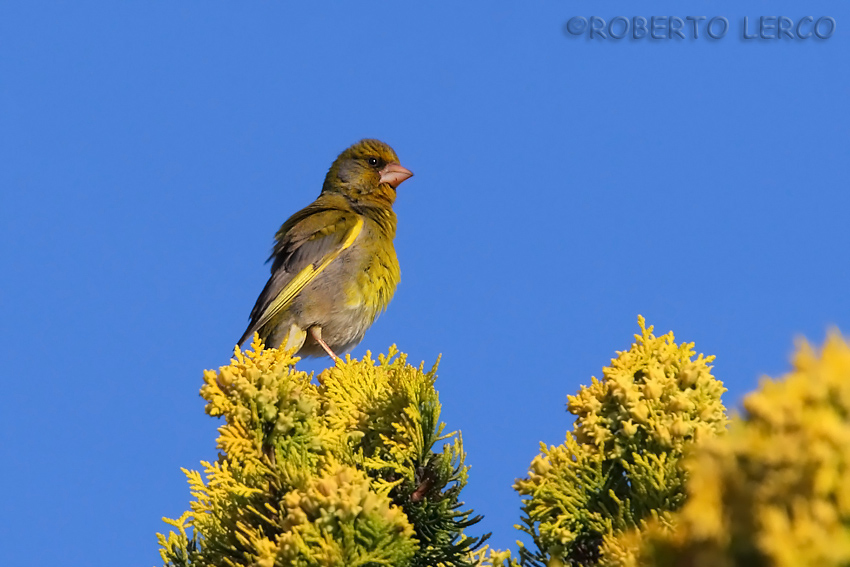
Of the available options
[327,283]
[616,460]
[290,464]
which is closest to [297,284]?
[327,283]

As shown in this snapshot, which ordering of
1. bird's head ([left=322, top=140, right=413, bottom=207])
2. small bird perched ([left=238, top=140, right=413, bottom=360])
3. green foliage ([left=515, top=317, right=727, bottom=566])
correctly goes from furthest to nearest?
bird's head ([left=322, top=140, right=413, bottom=207]) < small bird perched ([left=238, top=140, right=413, bottom=360]) < green foliage ([left=515, top=317, right=727, bottom=566])

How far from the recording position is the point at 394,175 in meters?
7.11

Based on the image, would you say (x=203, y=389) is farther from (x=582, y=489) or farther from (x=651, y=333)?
(x=651, y=333)

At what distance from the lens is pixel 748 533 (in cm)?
138

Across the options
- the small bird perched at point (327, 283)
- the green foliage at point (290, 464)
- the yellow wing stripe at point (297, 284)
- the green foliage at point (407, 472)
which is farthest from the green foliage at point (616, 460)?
the yellow wing stripe at point (297, 284)

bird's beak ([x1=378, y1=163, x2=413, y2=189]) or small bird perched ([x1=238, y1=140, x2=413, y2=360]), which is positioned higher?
bird's beak ([x1=378, y1=163, x2=413, y2=189])

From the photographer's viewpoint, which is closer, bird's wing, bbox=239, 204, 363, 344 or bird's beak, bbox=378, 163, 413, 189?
bird's wing, bbox=239, 204, 363, 344

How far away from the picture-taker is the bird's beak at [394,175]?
279 inches

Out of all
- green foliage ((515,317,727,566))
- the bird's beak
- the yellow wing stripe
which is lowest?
green foliage ((515,317,727,566))

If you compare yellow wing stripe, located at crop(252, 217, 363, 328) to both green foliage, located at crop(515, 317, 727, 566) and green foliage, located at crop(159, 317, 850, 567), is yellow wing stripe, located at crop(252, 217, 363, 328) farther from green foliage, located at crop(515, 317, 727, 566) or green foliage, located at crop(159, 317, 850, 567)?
green foliage, located at crop(515, 317, 727, 566)

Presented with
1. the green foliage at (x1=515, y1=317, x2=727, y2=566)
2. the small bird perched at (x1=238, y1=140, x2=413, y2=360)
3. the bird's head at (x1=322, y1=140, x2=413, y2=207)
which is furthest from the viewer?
the bird's head at (x1=322, y1=140, x2=413, y2=207)

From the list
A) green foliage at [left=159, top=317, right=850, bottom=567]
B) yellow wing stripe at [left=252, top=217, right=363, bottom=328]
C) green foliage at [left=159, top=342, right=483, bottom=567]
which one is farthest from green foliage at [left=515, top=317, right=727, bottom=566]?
yellow wing stripe at [left=252, top=217, right=363, bottom=328]

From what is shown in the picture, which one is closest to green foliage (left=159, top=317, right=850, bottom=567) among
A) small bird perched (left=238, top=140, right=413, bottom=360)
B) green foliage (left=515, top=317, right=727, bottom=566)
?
green foliage (left=515, top=317, right=727, bottom=566)

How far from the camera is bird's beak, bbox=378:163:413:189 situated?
709 cm
